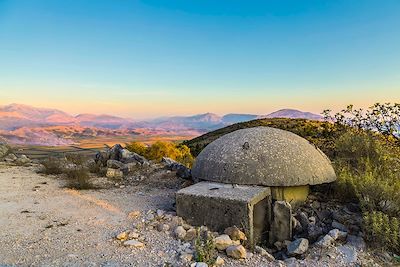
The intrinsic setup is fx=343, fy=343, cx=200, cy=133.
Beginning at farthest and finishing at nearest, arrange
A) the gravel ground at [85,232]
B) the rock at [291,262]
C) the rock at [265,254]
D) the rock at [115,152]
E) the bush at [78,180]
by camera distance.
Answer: the rock at [115,152] < the bush at [78,180] < the rock at [265,254] < the rock at [291,262] < the gravel ground at [85,232]

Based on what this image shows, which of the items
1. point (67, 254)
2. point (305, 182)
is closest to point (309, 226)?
point (305, 182)

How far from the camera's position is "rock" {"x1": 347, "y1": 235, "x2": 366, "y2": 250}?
5.61 meters

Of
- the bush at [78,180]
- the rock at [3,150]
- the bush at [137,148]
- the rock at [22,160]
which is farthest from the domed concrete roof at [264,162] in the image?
the bush at [137,148]

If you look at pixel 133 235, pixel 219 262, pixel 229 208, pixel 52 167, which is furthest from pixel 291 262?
pixel 52 167

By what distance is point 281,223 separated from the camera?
6.05 meters

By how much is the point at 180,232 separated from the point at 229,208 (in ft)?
3.00

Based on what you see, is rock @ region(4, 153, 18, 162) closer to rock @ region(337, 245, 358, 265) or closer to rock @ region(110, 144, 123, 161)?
rock @ region(110, 144, 123, 161)

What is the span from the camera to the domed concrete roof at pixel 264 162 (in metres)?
6.78

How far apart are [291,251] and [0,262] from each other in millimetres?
4281

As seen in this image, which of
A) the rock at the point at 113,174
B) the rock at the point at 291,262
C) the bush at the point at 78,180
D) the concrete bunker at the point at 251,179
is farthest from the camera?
the rock at the point at 113,174

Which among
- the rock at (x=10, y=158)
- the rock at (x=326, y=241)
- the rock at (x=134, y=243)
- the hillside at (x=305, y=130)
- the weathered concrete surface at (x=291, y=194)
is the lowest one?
the rock at (x=326, y=241)

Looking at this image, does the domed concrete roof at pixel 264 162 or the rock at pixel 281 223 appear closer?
the rock at pixel 281 223

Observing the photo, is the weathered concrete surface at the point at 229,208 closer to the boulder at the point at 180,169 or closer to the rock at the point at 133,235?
the rock at the point at 133,235

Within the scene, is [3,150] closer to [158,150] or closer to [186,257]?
[158,150]
